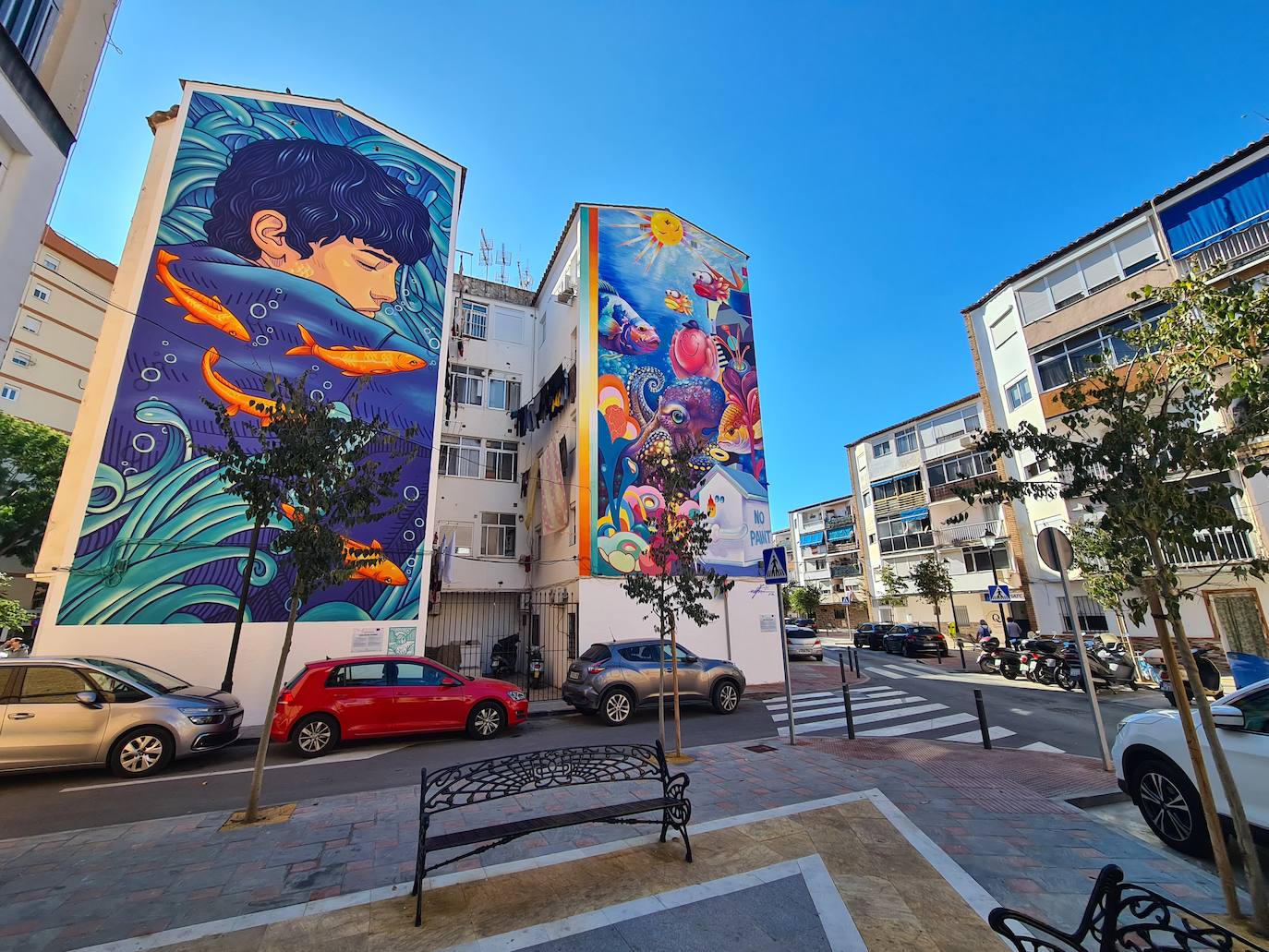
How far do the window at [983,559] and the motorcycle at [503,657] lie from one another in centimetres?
2535

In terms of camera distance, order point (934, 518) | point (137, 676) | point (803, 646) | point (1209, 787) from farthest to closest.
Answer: point (934, 518), point (803, 646), point (137, 676), point (1209, 787)

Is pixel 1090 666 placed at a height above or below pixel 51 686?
below

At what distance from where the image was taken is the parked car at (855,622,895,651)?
97.7ft

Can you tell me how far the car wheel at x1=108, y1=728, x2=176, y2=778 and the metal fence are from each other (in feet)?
29.1

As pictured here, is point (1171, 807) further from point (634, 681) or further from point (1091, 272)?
point (1091, 272)

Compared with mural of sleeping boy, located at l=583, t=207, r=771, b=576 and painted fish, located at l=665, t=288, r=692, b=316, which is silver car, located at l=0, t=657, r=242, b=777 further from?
painted fish, located at l=665, t=288, r=692, b=316

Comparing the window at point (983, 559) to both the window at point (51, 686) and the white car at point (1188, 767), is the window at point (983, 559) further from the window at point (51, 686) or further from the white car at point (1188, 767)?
the window at point (51, 686)

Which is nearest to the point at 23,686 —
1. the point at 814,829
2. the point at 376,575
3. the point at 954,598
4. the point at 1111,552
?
the point at 376,575

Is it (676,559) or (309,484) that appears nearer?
(309,484)

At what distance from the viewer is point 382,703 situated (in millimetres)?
9094

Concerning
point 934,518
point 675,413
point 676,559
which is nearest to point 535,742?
point 676,559

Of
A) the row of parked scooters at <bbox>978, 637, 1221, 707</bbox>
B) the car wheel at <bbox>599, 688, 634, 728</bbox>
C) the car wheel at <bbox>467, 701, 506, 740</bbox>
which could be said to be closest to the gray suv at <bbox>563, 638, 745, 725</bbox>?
the car wheel at <bbox>599, 688, 634, 728</bbox>

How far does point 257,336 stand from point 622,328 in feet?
33.0

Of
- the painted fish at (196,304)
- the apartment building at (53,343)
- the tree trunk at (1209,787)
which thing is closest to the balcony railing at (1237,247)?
the tree trunk at (1209,787)
